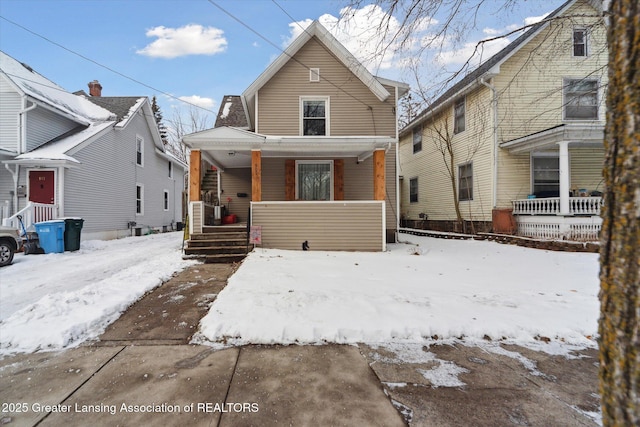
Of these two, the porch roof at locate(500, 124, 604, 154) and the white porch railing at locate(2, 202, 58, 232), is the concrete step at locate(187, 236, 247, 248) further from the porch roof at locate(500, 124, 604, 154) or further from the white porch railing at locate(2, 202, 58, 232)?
the porch roof at locate(500, 124, 604, 154)

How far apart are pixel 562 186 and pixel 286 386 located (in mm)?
Answer: 10884

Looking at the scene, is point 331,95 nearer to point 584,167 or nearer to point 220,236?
point 220,236

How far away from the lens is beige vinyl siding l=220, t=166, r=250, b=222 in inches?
428

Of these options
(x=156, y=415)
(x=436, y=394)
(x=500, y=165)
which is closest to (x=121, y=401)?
(x=156, y=415)

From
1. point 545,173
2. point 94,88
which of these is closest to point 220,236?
point 545,173

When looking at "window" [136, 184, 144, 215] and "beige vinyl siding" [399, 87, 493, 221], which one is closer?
"beige vinyl siding" [399, 87, 493, 221]


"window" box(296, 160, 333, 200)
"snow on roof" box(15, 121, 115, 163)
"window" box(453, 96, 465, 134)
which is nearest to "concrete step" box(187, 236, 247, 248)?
"window" box(296, 160, 333, 200)

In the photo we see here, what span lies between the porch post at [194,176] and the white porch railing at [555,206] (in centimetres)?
1095

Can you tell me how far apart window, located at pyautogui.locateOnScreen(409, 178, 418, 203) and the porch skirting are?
7121mm

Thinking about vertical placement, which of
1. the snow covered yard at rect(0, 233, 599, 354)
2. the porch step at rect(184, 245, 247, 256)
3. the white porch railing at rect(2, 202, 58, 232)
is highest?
the white porch railing at rect(2, 202, 58, 232)

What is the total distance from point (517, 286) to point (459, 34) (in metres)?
3.89

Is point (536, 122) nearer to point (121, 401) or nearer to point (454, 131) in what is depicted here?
point (454, 131)

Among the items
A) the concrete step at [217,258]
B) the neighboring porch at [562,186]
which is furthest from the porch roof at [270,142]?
the neighboring porch at [562,186]

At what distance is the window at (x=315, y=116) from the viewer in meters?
10.2
